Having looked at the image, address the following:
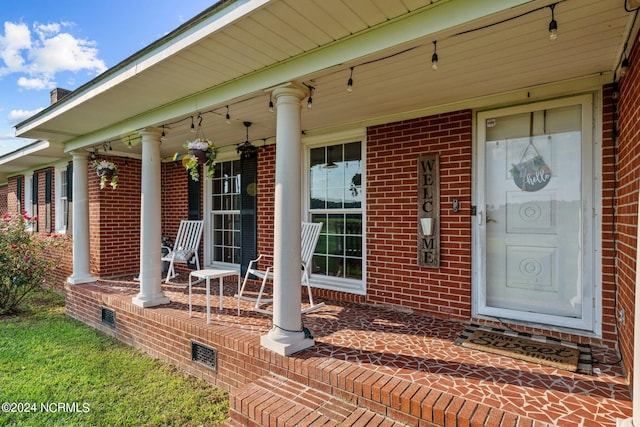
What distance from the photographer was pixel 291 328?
264 centimetres

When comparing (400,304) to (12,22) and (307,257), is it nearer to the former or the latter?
(307,257)

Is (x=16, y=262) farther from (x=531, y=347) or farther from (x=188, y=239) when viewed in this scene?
(x=531, y=347)

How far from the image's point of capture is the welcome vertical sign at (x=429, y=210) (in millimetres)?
3482

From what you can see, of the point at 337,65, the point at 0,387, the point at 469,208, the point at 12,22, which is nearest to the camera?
the point at 337,65

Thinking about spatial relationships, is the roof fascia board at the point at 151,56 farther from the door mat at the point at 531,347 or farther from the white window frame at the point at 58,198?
the white window frame at the point at 58,198

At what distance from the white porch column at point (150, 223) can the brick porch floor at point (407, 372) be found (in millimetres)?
273

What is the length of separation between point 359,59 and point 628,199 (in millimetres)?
1970

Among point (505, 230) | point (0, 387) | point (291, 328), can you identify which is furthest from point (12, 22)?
point (505, 230)

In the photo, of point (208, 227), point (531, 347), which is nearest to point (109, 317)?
point (208, 227)

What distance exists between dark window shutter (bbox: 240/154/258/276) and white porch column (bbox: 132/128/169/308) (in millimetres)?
1399

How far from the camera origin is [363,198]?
4.08 metres

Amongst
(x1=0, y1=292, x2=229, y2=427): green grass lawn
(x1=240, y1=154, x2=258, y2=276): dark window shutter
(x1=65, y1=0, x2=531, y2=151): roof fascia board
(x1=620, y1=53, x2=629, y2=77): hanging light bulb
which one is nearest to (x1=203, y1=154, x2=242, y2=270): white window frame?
(x1=240, y1=154, x2=258, y2=276): dark window shutter

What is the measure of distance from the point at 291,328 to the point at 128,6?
16.3 ft

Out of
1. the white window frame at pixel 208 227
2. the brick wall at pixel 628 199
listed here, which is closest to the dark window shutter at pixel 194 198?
the white window frame at pixel 208 227
